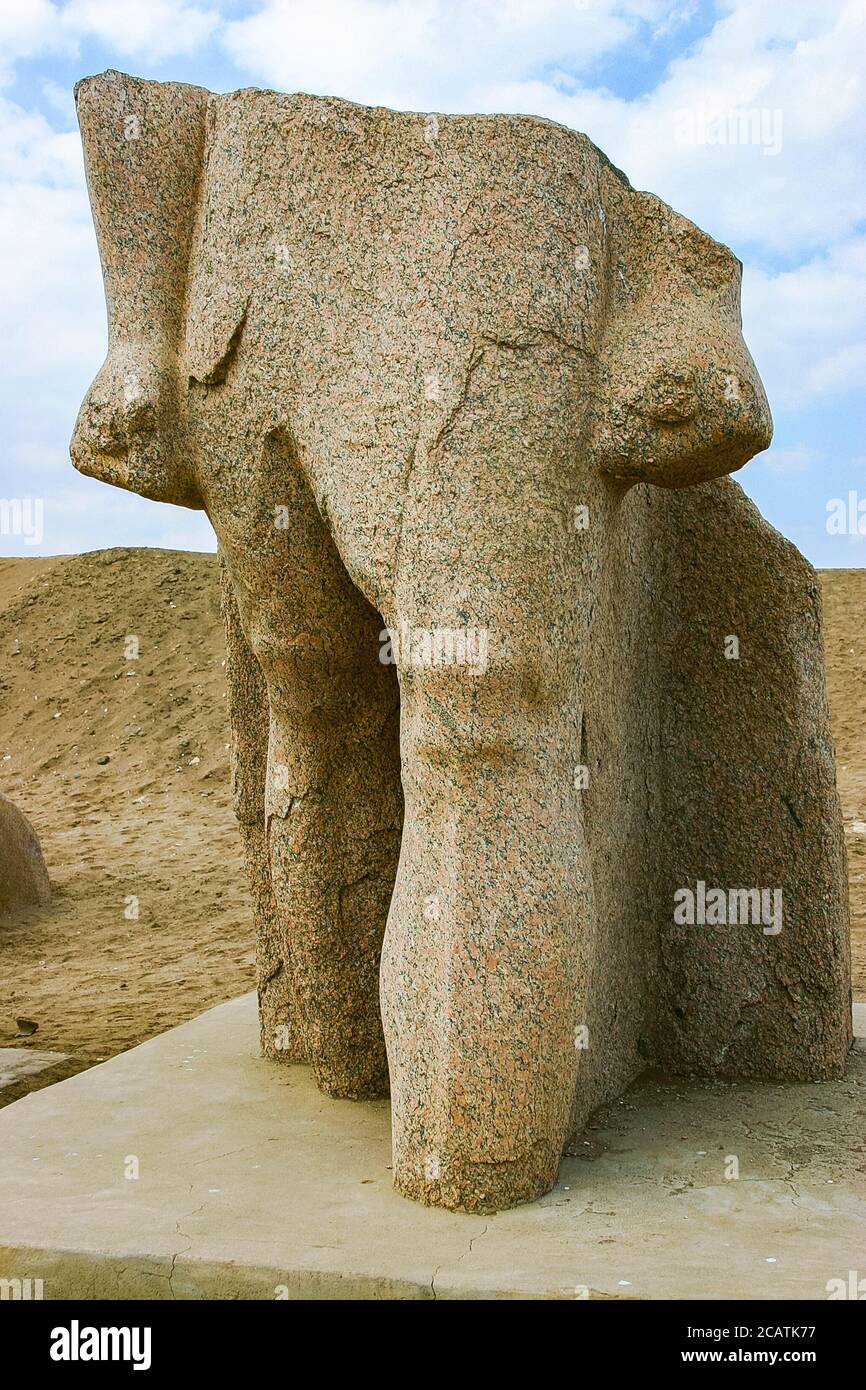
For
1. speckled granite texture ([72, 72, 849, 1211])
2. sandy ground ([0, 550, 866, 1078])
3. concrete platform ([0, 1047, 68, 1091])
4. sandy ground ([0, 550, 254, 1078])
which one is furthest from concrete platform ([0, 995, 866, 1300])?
sandy ground ([0, 550, 254, 1078])

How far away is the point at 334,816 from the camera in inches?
147

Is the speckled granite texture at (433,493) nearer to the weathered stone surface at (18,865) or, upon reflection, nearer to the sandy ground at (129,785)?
the sandy ground at (129,785)

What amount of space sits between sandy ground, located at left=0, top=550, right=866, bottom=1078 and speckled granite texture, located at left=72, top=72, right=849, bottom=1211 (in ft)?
6.84

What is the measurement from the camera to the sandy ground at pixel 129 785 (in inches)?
289

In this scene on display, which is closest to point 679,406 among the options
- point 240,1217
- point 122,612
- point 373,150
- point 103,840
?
point 373,150

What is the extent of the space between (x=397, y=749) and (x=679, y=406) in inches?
46.1

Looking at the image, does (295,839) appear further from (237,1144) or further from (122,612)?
(122,612)

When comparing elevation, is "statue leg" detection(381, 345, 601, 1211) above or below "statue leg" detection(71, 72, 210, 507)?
below

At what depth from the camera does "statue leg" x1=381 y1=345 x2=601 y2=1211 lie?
2.89 meters

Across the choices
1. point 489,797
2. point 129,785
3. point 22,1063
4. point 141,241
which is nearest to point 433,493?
point 489,797

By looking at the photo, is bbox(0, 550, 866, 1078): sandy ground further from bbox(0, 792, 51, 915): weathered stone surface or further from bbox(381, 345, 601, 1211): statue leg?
bbox(381, 345, 601, 1211): statue leg

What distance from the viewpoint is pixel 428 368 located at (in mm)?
2977

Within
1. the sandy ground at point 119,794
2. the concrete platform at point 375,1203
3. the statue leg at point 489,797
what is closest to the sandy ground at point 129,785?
the sandy ground at point 119,794

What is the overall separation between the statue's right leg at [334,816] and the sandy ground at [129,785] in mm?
1524
